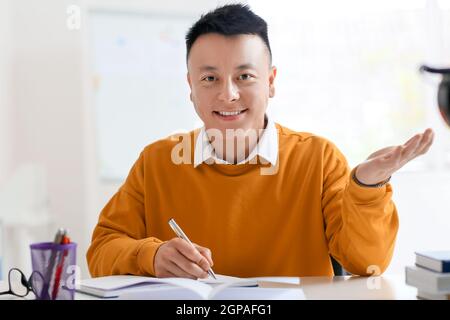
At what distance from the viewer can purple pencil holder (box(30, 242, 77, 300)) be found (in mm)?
1019

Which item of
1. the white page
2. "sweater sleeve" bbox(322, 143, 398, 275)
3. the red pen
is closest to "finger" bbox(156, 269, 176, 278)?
the white page

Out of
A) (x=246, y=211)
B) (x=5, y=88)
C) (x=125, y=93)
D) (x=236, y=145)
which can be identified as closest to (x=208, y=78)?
(x=236, y=145)

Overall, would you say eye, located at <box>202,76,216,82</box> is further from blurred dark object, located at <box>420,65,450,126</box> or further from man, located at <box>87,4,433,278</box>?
blurred dark object, located at <box>420,65,450,126</box>

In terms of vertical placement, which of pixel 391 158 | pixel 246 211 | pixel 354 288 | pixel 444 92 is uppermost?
pixel 444 92

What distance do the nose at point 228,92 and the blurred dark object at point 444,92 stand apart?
540mm

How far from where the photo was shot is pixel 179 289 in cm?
106

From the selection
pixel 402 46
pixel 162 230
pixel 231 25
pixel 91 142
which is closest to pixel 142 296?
pixel 162 230

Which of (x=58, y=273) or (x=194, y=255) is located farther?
(x=194, y=255)

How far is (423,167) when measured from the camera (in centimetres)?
382

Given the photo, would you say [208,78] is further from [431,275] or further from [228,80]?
[431,275]

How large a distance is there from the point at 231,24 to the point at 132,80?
206 cm

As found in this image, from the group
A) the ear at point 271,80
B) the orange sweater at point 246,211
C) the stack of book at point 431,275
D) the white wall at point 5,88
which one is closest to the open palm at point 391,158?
the stack of book at point 431,275

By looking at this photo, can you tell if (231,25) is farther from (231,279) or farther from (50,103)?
(50,103)

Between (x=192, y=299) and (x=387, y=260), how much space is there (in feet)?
1.70
